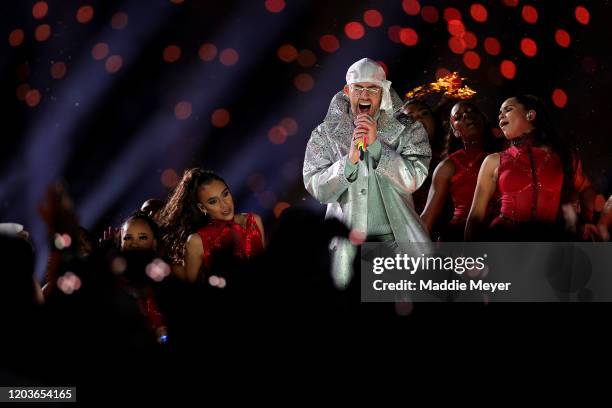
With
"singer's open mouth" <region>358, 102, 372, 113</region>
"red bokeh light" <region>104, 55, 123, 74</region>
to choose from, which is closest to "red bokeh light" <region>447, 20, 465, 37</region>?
"singer's open mouth" <region>358, 102, 372, 113</region>

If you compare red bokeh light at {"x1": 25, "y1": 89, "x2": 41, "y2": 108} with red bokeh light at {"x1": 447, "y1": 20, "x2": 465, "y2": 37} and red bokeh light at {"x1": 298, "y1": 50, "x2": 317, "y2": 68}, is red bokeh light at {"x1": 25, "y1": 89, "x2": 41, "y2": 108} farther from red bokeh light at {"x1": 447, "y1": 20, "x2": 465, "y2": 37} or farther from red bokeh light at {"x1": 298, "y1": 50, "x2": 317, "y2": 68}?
red bokeh light at {"x1": 447, "y1": 20, "x2": 465, "y2": 37}

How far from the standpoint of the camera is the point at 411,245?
3166 millimetres

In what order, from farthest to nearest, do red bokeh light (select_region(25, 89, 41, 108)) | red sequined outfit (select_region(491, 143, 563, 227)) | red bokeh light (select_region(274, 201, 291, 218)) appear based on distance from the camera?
red bokeh light (select_region(274, 201, 291, 218)) < red bokeh light (select_region(25, 89, 41, 108)) < red sequined outfit (select_region(491, 143, 563, 227))

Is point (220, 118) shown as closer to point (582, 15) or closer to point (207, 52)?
point (207, 52)

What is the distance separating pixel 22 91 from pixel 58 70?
0.27 meters

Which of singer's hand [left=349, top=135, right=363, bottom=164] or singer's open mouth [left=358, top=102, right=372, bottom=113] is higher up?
singer's open mouth [left=358, top=102, right=372, bottom=113]

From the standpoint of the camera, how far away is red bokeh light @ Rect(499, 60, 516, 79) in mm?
5055

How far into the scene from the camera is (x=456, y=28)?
16.9 feet

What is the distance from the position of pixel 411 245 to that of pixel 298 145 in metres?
2.06

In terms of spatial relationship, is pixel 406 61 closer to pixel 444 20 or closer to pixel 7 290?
pixel 444 20

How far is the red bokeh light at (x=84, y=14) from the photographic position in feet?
15.8

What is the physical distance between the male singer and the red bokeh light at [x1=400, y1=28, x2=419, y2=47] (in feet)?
6.41

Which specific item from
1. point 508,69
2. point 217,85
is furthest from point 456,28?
point 217,85

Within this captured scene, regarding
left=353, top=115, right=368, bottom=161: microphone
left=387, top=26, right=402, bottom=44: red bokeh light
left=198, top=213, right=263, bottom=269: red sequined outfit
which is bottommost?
left=198, top=213, right=263, bottom=269: red sequined outfit
